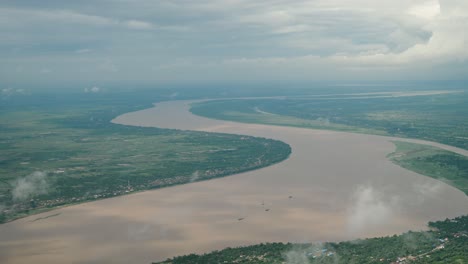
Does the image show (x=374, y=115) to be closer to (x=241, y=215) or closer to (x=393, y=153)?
(x=393, y=153)

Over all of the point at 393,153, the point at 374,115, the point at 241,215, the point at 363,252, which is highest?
the point at 374,115

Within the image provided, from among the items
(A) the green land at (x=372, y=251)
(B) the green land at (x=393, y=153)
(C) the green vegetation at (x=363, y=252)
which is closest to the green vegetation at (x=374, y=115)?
(B) the green land at (x=393, y=153)

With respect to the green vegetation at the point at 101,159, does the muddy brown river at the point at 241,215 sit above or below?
below

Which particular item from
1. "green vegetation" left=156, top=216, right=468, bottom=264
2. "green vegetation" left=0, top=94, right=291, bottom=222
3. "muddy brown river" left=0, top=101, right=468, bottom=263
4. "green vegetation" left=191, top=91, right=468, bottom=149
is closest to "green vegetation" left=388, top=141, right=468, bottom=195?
"muddy brown river" left=0, top=101, right=468, bottom=263

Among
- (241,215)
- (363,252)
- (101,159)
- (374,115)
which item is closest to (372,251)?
(363,252)

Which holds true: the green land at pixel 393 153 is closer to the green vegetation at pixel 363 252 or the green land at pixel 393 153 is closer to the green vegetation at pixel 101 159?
the green vegetation at pixel 363 252

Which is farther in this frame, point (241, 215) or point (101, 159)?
point (101, 159)
